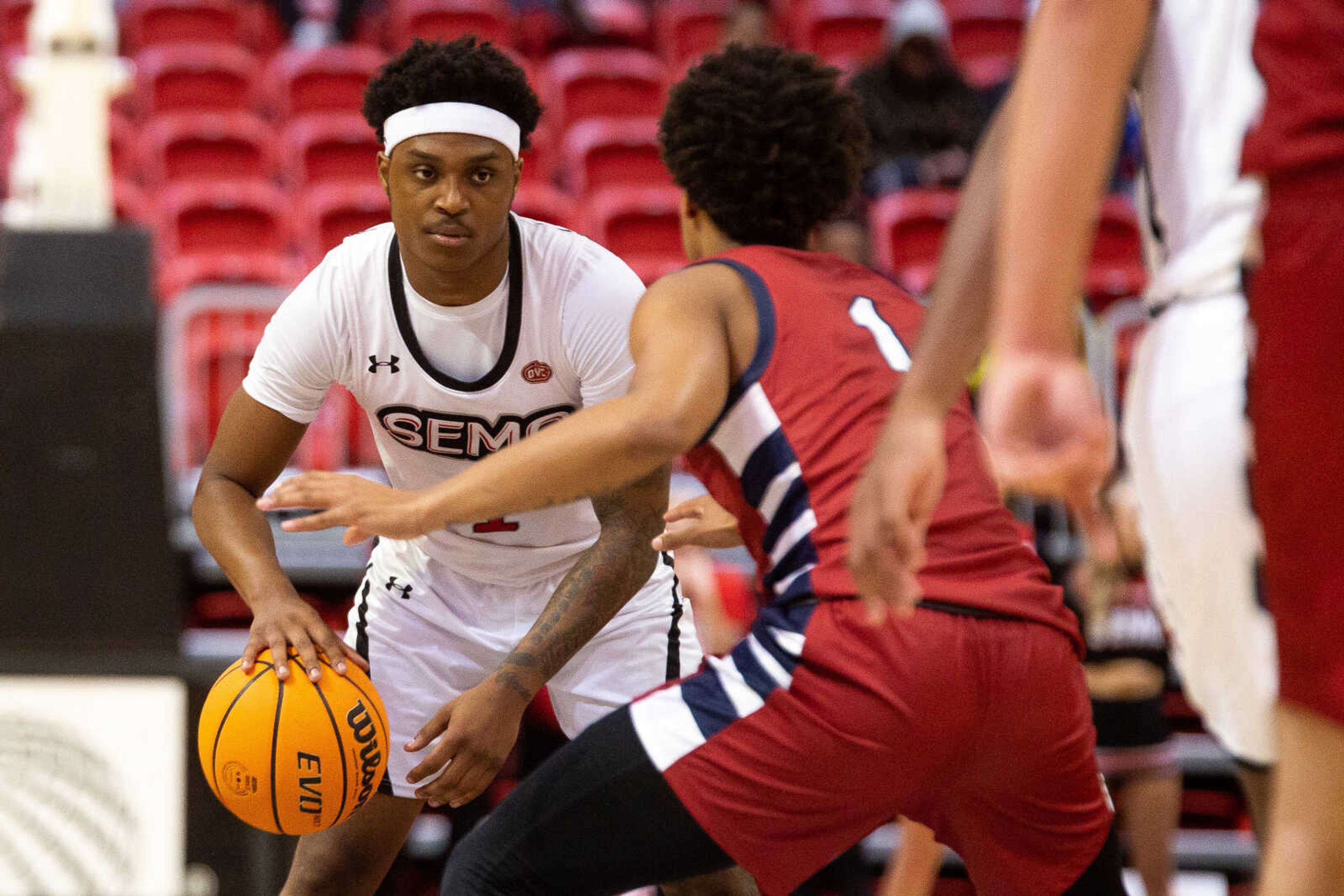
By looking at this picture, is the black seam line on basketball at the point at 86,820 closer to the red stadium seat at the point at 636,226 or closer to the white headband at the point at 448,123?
the white headband at the point at 448,123

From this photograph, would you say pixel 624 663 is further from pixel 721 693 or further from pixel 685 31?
pixel 685 31

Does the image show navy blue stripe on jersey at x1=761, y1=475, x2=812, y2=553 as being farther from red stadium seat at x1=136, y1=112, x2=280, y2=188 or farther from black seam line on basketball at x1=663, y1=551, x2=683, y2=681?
red stadium seat at x1=136, y1=112, x2=280, y2=188

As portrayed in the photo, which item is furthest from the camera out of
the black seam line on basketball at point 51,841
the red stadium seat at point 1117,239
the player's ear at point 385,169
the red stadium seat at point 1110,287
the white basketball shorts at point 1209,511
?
the red stadium seat at point 1117,239

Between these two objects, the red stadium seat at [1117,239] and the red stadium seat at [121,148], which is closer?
the red stadium seat at [1117,239]

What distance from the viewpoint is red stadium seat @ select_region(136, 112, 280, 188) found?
848cm

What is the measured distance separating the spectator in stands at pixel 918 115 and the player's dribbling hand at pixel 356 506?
6.56m

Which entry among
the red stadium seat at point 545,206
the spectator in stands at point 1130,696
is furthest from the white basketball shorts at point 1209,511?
the red stadium seat at point 545,206

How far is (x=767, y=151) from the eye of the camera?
281 centimetres

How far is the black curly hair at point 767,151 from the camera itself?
2799 millimetres

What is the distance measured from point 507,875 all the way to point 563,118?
7497mm

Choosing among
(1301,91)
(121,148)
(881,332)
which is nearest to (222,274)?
(121,148)

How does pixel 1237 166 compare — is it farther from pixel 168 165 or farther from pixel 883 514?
pixel 168 165

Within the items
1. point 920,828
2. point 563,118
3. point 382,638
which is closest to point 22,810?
point 382,638

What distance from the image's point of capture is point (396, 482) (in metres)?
3.62
